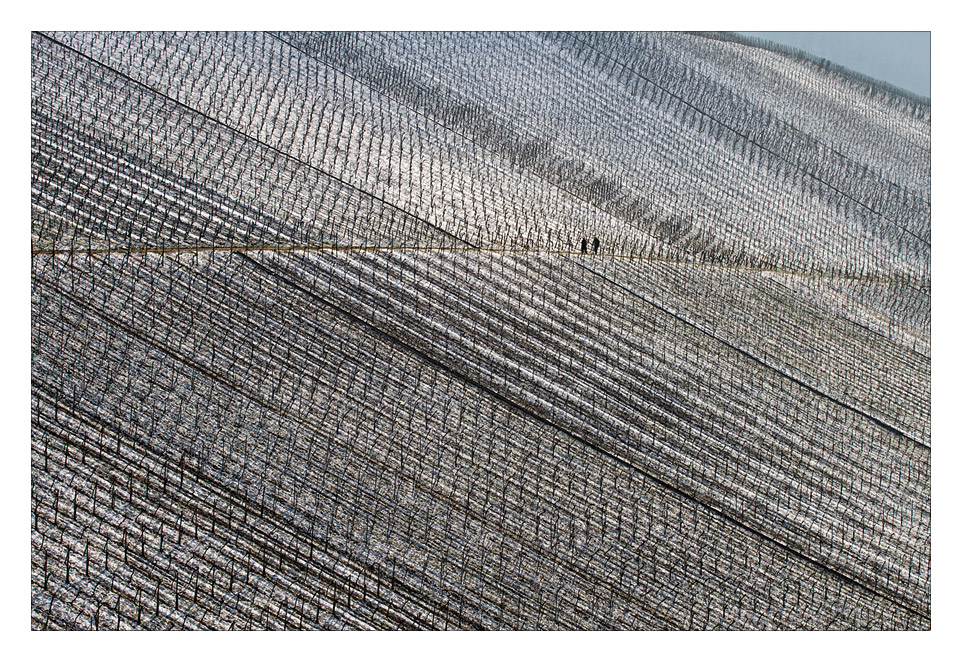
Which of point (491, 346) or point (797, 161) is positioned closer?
point (491, 346)

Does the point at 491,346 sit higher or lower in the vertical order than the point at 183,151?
lower

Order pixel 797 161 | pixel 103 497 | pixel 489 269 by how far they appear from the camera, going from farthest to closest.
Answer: pixel 797 161
pixel 489 269
pixel 103 497

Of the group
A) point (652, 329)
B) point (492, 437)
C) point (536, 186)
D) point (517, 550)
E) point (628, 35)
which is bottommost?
point (517, 550)

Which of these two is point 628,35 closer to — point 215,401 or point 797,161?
point 797,161

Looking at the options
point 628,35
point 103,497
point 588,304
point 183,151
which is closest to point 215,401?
point 103,497

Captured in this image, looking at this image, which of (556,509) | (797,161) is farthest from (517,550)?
(797,161)

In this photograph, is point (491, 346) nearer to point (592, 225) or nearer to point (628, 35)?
point (592, 225)

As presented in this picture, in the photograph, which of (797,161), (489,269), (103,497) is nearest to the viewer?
(103,497)
